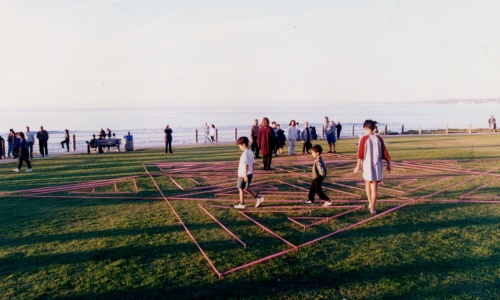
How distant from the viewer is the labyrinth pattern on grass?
7.86 metres

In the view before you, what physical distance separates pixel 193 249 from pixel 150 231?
1.63 m

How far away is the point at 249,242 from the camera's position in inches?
306

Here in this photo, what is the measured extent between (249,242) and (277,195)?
427cm

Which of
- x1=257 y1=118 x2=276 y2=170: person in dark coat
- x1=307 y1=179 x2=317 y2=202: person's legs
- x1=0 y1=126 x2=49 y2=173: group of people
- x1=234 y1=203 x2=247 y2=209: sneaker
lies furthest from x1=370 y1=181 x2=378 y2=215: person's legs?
x1=0 y1=126 x2=49 y2=173: group of people

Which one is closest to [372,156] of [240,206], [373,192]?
[373,192]

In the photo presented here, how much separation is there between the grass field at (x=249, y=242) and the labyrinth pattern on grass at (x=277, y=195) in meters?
0.05

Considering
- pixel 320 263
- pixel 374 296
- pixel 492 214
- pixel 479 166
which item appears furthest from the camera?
pixel 479 166

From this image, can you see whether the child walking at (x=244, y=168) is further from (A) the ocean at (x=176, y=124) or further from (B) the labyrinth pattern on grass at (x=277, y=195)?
(A) the ocean at (x=176, y=124)

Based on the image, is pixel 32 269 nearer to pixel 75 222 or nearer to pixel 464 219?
pixel 75 222

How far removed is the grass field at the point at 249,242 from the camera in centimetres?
583

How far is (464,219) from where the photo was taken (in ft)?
29.6

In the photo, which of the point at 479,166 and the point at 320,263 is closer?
the point at 320,263

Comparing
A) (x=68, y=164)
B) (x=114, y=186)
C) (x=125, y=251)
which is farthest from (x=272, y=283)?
(x=68, y=164)

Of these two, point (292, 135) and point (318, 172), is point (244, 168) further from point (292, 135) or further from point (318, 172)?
point (292, 135)
